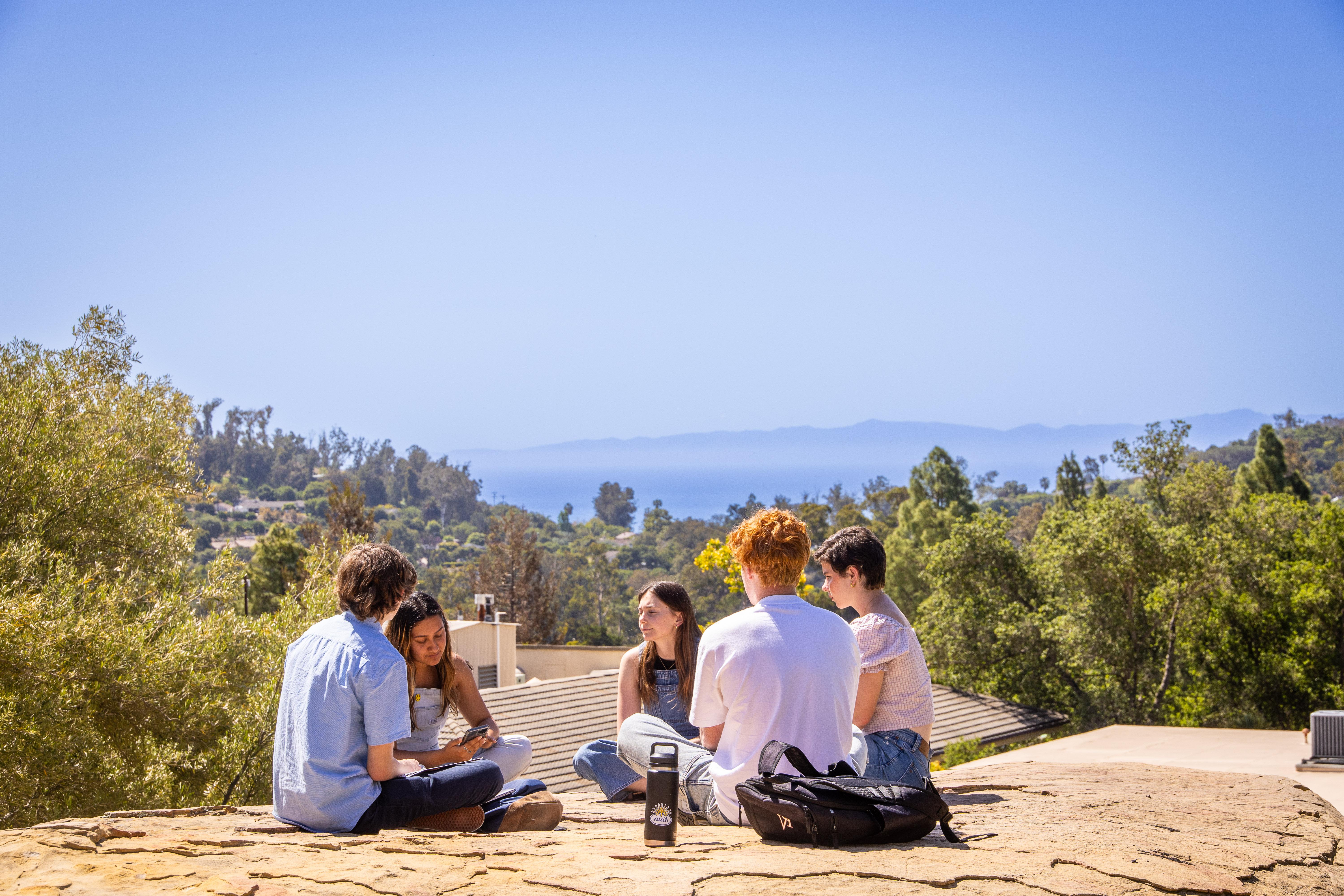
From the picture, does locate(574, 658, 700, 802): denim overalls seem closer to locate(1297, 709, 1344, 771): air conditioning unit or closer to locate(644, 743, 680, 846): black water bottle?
locate(644, 743, 680, 846): black water bottle

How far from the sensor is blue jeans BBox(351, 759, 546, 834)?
127 inches

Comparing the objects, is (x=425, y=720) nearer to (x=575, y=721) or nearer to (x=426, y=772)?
(x=426, y=772)

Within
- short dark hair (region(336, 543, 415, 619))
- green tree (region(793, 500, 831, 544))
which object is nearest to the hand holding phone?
short dark hair (region(336, 543, 415, 619))

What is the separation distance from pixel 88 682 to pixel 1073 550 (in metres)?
17.2

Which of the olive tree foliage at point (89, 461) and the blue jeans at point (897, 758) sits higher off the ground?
the olive tree foliage at point (89, 461)

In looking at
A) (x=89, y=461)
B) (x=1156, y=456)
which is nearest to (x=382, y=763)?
(x=89, y=461)

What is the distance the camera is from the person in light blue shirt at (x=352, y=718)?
3.06m

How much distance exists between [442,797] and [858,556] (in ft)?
5.90

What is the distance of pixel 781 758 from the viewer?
2879mm

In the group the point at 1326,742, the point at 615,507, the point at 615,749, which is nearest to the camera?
the point at 615,749

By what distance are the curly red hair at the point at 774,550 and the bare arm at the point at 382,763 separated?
4.45 ft

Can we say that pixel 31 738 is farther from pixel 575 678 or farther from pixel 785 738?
pixel 575 678

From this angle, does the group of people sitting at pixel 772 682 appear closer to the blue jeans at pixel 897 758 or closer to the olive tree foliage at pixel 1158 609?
the blue jeans at pixel 897 758

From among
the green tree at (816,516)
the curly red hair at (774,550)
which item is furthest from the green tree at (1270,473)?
the curly red hair at (774,550)
